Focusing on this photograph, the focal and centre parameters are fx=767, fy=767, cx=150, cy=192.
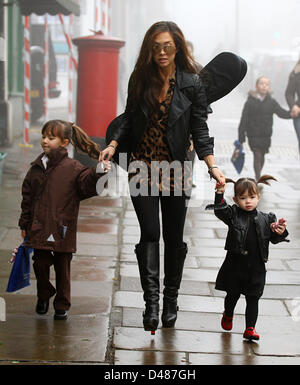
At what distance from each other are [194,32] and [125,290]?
10142cm

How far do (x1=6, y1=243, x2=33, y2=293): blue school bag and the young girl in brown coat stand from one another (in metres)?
0.06

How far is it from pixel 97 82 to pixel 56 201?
5883 mm

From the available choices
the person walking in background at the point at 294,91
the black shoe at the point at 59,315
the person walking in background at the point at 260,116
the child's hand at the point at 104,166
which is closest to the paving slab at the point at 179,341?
the black shoe at the point at 59,315

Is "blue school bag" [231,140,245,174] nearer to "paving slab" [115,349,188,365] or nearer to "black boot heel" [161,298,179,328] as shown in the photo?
"black boot heel" [161,298,179,328]

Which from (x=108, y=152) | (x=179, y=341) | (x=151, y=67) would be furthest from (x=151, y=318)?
(x=151, y=67)

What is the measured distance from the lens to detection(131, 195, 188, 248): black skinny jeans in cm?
422

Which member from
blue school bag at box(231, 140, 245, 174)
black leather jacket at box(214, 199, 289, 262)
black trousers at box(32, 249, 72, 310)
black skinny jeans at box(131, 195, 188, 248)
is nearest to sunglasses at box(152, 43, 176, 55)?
black skinny jeans at box(131, 195, 188, 248)

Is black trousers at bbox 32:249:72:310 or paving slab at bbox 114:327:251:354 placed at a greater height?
black trousers at bbox 32:249:72:310

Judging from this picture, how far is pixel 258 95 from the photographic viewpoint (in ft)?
31.3

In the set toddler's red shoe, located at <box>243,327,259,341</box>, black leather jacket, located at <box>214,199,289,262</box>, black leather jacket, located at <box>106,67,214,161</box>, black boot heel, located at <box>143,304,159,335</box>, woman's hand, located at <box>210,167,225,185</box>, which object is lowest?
toddler's red shoe, located at <box>243,327,259,341</box>

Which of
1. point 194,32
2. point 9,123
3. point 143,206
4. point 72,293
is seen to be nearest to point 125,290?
point 72,293

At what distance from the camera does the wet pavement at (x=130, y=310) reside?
3.90 metres

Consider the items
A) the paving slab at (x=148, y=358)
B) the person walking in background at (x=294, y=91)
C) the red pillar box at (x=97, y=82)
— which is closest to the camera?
the paving slab at (x=148, y=358)

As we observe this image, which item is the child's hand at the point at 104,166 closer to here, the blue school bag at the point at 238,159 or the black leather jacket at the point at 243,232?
the black leather jacket at the point at 243,232
